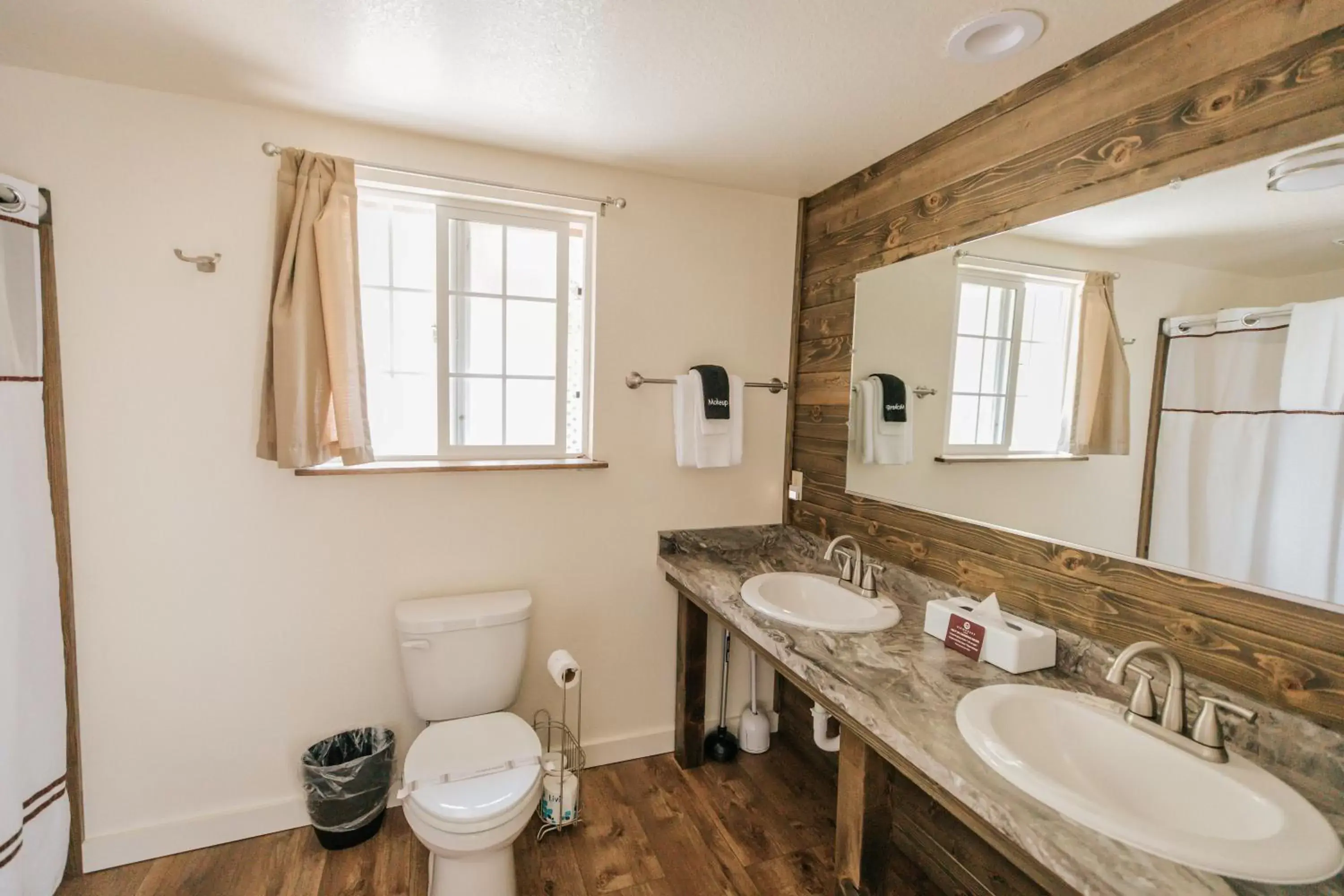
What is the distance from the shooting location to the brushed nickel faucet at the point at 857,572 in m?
1.82

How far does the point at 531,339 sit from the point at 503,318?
121 mm

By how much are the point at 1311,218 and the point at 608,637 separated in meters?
2.17

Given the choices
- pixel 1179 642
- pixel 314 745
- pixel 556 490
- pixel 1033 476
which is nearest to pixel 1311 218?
pixel 1033 476

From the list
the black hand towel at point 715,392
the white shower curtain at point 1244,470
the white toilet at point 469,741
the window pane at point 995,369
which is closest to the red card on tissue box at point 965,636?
the white shower curtain at point 1244,470

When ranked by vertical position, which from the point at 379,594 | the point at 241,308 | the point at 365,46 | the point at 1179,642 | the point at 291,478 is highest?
the point at 365,46

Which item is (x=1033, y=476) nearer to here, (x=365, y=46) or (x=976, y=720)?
(x=976, y=720)

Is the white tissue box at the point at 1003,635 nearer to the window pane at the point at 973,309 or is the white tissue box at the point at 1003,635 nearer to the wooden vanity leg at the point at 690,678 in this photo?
the window pane at the point at 973,309

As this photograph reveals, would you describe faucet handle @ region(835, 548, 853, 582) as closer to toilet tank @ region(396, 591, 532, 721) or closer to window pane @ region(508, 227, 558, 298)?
toilet tank @ region(396, 591, 532, 721)

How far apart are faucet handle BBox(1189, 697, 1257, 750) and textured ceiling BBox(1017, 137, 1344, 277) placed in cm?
79

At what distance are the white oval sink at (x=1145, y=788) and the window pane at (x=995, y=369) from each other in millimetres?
805

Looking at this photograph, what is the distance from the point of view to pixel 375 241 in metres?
1.95

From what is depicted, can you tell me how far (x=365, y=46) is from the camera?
1.41 m

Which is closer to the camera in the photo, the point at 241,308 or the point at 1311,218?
the point at 1311,218

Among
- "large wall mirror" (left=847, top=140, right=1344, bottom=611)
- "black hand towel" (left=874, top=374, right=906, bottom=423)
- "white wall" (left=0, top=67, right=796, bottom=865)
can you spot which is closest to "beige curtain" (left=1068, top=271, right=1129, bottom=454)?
"large wall mirror" (left=847, top=140, right=1344, bottom=611)
